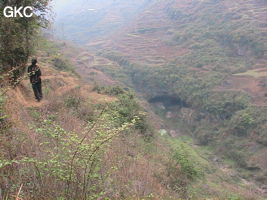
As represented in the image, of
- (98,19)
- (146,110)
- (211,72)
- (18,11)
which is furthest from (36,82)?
(98,19)

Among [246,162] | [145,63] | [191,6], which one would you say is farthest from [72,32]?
[246,162]

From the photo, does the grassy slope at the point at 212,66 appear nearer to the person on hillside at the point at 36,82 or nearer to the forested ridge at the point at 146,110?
the forested ridge at the point at 146,110

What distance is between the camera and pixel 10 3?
9.12 m

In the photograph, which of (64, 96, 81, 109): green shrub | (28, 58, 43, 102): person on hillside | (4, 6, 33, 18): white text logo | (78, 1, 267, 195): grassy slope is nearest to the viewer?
(4, 6, 33, 18): white text logo

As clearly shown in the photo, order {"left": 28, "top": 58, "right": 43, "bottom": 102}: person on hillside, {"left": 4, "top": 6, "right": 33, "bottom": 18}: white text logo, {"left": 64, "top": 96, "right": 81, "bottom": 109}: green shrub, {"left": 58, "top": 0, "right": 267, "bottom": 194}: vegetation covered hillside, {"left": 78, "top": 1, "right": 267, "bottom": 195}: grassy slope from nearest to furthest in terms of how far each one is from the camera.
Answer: {"left": 4, "top": 6, "right": 33, "bottom": 18}: white text logo < {"left": 28, "top": 58, "right": 43, "bottom": 102}: person on hillside < {"left": 64, "top": 96, "right": 81, "bottom": 109}: green shrub < {"left": 58, "top": 0, "right": 267, "bottom": 194}: vegetation covered hillside < {"left": 78, "top": 1, "right": 267, "bottom": 195}: grassy slope

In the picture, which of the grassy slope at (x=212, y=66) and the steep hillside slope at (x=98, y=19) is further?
the steep hillside slope at (x=98, y=19)

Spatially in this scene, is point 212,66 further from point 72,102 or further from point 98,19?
point 98,19

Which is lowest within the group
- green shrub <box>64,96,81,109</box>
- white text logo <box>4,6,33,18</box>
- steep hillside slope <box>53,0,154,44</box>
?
steep hillside slope <box>53,0,154,44</box>

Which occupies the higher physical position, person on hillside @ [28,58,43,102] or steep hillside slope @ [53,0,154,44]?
person on hillside @ [28,58,43,102]

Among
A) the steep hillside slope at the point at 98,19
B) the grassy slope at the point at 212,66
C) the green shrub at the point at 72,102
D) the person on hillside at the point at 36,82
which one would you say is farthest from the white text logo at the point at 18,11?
the steep hillside slope at the point at 98,19

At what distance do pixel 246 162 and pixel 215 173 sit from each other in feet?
14.3

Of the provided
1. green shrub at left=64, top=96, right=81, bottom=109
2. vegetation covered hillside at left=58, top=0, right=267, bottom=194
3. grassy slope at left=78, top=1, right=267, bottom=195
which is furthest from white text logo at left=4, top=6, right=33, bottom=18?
grassy slope at left=78, top=1, right=267, bottom=195

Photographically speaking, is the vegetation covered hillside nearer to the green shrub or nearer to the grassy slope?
the grassy slope

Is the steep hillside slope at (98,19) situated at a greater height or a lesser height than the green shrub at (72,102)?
lesser
